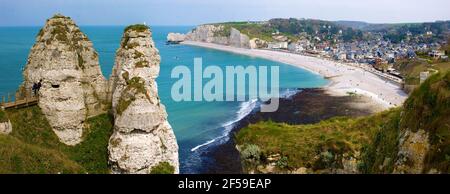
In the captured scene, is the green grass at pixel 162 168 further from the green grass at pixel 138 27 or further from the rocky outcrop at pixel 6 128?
the green grass at pixel 138 27

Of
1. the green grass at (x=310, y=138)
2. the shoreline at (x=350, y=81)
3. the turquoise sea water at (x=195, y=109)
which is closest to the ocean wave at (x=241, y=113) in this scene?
the turquoise sea water at (x=195, y=109)

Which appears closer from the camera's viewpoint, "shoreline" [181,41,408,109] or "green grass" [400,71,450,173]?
"green grass" [400,71,450,173]

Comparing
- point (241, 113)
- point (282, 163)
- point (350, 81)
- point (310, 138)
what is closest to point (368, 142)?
point (310, 138)

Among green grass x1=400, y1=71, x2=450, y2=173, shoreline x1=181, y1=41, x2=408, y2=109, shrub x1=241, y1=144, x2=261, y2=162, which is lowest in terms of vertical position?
shoreline x1=181, y1=41, x2=408, y2=109

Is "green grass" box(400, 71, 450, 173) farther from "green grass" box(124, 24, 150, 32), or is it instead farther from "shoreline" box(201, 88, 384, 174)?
"shoreline" box(201, 88, 384, 174)

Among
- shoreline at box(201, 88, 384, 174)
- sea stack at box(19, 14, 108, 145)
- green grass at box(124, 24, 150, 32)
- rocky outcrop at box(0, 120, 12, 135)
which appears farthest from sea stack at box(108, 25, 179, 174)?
shoreline at box(201, 88, 384, 174)

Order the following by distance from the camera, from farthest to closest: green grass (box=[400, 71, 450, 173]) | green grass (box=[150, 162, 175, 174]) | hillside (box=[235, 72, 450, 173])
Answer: green grass (box=[150, 162, 175, 174]) < hillside (box=[235, 72, 450, 173]) < green grass (box=[400, 71, 450, 173])
